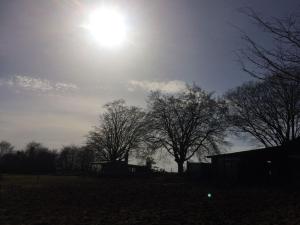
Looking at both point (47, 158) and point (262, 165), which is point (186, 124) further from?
point (47, 158)

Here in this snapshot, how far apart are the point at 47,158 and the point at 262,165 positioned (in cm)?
6787

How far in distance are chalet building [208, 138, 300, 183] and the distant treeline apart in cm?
5245

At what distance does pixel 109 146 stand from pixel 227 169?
131 feet

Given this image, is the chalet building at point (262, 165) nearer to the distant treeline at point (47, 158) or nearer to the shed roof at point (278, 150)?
the shed roof at point (278, 150)

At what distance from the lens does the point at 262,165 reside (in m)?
32.3

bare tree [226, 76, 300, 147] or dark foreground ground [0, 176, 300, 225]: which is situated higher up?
bare tree [226, 76, 300, 147]

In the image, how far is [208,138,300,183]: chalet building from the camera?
30344 mm

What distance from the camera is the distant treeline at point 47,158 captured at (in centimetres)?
8024

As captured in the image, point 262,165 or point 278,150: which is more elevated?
point 278,150

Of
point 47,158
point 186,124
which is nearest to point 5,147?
point 47,158

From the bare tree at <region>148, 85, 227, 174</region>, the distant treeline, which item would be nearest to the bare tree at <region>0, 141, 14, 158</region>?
the distant treeline

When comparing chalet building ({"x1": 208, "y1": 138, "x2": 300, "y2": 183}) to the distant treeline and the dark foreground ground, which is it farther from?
the distant treeline

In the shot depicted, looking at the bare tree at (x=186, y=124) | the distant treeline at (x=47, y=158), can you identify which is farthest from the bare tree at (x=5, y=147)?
the bare tree at (x=186, y=124)

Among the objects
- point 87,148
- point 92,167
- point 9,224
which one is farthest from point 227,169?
point 92,167
